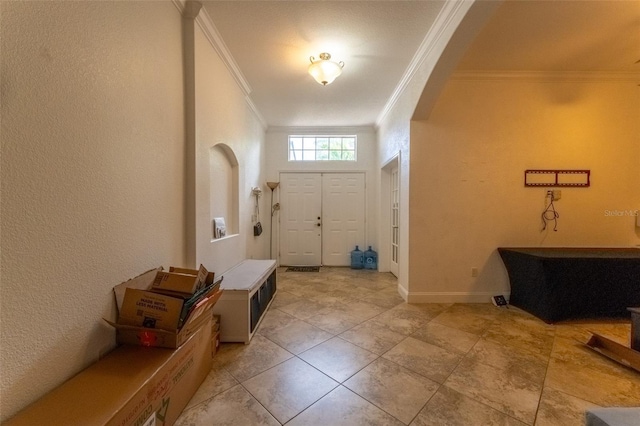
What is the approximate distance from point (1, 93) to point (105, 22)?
75cm

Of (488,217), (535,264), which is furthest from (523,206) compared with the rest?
(535,264)

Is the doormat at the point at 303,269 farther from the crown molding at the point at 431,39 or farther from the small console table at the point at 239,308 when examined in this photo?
the crown molding at the point at 431,39

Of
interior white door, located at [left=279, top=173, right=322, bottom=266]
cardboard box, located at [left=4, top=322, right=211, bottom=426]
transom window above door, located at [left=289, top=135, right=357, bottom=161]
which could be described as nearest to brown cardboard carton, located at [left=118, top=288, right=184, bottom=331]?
cardboard box, located at [left=4, top=322, right=211, bottom=426]

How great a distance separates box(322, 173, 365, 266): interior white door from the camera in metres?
5.10

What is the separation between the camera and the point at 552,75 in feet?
9.76

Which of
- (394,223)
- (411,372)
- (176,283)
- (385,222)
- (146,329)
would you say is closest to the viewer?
(146,329)

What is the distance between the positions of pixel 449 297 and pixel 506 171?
1779mm

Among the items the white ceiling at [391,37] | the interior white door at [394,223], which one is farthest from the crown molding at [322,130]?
the white ceiling at [391,37]

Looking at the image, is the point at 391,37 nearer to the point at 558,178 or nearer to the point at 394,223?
the point at 558,178

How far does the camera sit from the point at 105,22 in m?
1.31

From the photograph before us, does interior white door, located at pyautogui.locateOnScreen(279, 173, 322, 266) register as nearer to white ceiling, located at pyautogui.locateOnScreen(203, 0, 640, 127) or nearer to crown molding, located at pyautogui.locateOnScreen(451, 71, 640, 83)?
white ceiling, located at pyautogui.locateOnScreen(203, 0, 640, 127)

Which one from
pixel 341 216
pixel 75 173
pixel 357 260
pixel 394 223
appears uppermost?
pixel 75 173

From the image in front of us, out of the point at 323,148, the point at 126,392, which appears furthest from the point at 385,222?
the point at 126,392

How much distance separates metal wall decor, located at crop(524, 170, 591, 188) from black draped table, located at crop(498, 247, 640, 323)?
0.91 meters
